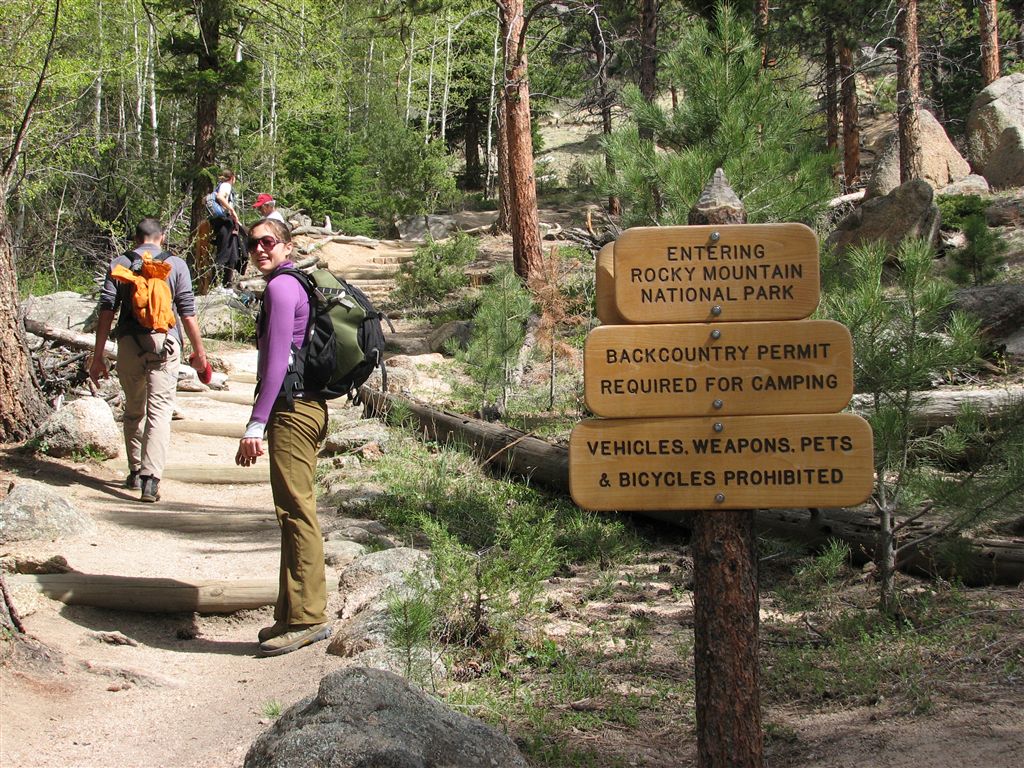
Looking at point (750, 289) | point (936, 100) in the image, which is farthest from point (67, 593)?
point (936, 100)

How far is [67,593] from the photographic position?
5039mm

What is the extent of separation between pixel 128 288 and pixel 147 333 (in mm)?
351

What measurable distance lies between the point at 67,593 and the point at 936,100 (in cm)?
2892

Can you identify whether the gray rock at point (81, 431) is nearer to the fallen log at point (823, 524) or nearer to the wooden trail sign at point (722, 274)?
the fallen log at point (823, 524)

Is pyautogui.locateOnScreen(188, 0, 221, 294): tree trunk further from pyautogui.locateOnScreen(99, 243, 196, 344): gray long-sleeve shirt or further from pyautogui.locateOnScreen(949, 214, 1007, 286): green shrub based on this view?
pyautogui.locateOnScreen(949, 214, 1007, 286): green shrub

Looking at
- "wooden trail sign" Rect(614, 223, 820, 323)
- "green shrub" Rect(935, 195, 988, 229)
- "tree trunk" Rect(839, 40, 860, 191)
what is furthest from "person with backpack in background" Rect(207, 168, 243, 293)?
"tree trunk" Rect(839, 40, 860, 191)

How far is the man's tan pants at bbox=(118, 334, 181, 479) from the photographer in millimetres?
7074

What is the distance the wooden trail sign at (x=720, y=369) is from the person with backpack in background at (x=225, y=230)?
11.9 m

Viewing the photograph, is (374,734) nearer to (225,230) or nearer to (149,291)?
(149,291)

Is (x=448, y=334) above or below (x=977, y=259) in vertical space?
below

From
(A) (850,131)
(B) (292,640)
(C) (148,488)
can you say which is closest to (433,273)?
(C) (148,488)

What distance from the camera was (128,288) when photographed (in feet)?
22.3

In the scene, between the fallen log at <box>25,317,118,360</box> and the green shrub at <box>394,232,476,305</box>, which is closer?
the fallen log at <box>25,317,118,360</box>

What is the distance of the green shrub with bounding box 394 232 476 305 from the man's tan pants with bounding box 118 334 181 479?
32.3 ft
